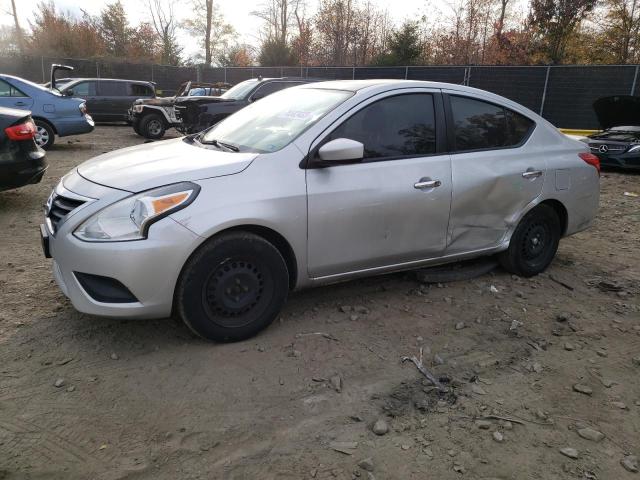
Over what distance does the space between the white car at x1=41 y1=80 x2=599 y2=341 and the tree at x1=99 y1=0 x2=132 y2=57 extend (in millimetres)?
42888

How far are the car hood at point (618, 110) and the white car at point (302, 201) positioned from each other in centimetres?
720

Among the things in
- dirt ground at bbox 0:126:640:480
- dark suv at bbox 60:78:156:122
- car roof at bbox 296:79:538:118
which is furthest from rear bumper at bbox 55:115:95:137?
car roof at bbox 296:79:538:118

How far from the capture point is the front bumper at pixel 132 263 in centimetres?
283

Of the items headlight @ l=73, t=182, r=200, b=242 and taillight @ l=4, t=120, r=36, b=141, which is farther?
taillight @ l=4, t=120, r=36, b=141

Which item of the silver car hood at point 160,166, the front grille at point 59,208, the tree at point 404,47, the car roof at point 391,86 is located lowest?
the front grille at point 59,208

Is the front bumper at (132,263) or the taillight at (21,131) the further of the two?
the taillight at (21,131)

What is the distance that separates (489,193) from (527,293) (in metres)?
0.94

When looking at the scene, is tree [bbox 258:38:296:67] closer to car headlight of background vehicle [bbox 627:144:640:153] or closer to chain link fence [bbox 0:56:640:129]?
chain link fence [bbox 0:56:640:129]

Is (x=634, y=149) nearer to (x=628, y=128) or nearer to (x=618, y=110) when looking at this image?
(x=628, y=128)

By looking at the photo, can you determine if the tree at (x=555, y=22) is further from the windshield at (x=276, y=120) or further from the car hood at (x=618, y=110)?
the windshield at (x=276, y=120)

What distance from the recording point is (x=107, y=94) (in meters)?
16.1

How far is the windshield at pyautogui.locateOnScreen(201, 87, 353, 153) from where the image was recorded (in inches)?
138

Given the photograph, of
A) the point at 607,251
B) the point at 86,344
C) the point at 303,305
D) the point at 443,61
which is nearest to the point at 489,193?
the point at 303,305

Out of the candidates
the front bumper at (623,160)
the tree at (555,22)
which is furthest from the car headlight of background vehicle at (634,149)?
the tree at (555,22)
